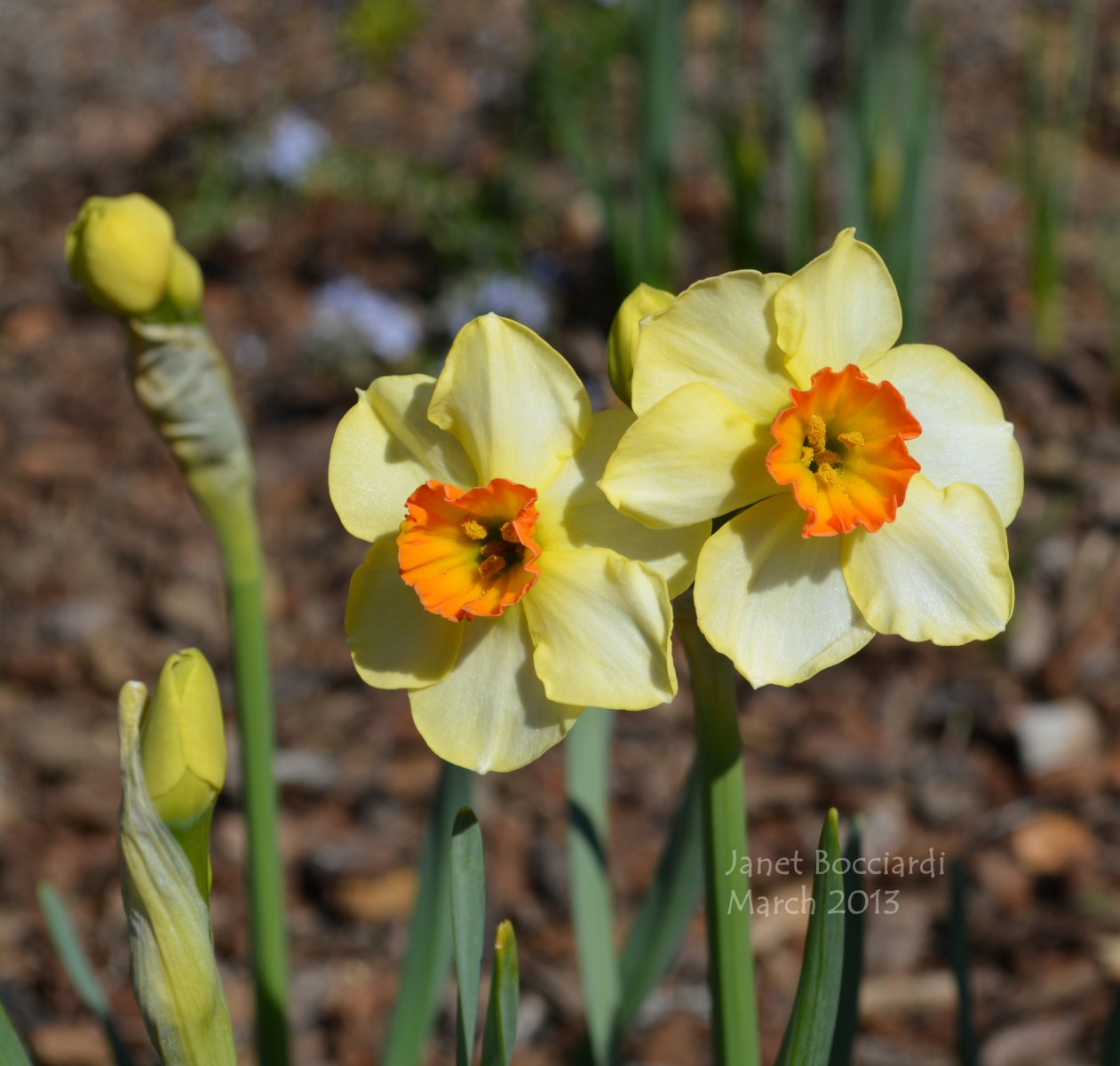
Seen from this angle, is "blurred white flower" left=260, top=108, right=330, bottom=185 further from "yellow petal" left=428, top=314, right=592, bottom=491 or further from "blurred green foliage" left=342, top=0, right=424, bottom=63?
"yellow petal" left=428, top=314, right=592, bottom=491

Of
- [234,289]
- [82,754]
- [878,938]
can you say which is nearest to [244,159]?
[234,289]

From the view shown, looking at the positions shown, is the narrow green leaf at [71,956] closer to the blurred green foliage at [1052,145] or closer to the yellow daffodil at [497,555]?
the yellow daffodil at [497,555]

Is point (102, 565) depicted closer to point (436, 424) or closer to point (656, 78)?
point (656, 78)

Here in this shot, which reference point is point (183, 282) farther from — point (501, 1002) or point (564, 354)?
point (564, 354)

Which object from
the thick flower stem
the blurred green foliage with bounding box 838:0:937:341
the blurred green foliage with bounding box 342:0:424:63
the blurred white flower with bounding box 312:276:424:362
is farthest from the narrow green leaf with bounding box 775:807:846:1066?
the blurred green foliage with bounding box 342:0:424:63

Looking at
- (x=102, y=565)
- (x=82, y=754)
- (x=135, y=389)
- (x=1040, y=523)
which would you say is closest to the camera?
(x=135, y=389)

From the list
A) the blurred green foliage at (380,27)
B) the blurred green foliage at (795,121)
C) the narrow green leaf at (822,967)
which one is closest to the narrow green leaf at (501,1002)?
the narrow green leaf at (822,967)

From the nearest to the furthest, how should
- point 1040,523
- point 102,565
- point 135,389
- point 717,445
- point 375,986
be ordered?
point 717,445 < point 135,389 < point 375,986 < point 1040,523 < point 102,565
